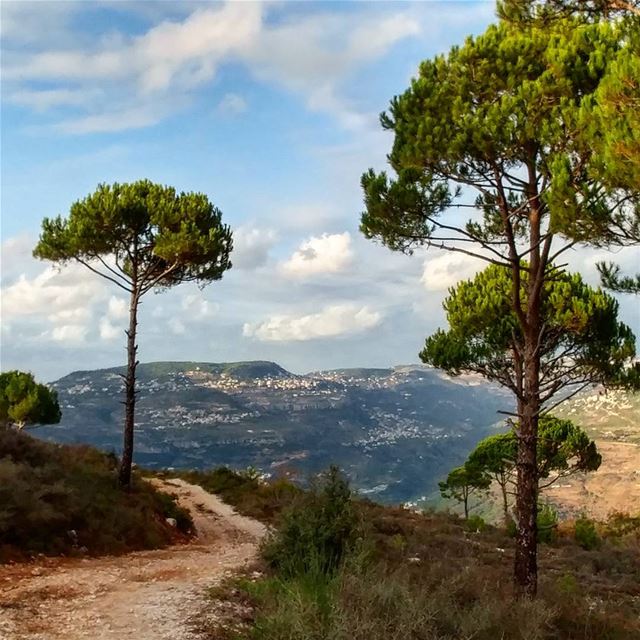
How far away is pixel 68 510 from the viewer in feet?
44.6

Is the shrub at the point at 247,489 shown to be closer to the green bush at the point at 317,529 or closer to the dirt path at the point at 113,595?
the dirt path at the point at 113,595

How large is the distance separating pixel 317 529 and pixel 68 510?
706 centimetres

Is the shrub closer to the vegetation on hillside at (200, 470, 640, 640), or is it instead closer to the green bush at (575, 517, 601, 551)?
the vegetation on hillside at (200, 470, 640, 640)

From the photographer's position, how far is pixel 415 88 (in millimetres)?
11555

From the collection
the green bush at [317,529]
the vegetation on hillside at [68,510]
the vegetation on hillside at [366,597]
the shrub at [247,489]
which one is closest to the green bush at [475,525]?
the shrub at [247,489]

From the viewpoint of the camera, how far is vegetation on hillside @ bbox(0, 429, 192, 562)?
11797mm

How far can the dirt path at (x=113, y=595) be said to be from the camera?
263 inches

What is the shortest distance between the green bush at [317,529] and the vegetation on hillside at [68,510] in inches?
202

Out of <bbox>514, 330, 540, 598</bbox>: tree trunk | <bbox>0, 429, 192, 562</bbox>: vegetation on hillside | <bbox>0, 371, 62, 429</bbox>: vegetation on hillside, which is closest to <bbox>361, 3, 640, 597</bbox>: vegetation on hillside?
<bbox>514, 330, 540, 598</bbox>: tree trunk

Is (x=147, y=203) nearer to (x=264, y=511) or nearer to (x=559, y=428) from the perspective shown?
(x=264, y=511)

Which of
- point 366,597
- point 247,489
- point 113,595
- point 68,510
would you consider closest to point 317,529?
point 113,595

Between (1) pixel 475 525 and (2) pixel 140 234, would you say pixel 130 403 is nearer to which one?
(2) pixel 140 234

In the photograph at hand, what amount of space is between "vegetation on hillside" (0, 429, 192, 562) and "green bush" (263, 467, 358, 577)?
512 centimetres

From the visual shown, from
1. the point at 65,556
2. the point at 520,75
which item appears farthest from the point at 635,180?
the point at 65,556
